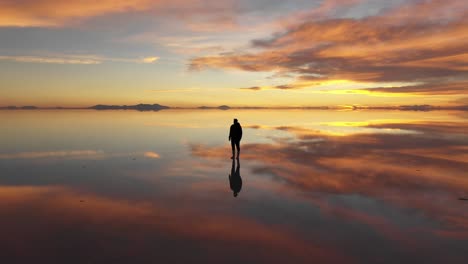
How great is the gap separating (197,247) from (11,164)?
530 inches

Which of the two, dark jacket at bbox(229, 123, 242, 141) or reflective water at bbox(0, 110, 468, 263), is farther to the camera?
dark jacket at bbox(229, 123, 242, 141)

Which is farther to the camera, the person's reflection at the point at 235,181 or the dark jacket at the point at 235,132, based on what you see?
the dark jacket at the point at 235,132

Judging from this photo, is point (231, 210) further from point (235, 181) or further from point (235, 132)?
point (235, 132)

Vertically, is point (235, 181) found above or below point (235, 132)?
below

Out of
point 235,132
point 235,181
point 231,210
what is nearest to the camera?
point 231,210

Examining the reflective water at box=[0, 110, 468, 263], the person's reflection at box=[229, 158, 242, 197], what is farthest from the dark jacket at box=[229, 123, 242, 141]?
the person's reflection at box=[229, 158, 242, 197]

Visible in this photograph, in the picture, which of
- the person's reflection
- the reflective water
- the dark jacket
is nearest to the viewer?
the reflective water

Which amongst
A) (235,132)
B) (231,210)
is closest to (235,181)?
(231,210)

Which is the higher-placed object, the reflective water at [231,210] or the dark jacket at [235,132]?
the dark jacket at [235,132]

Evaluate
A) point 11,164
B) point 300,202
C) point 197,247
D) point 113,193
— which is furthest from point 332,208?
point 11,164

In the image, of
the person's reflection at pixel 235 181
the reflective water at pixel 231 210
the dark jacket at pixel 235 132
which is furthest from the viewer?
the dark jacket at pixel 235 132

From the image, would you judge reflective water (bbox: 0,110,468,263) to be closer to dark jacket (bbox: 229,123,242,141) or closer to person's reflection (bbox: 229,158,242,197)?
person's reflection (bbox: 229,158,242,197)

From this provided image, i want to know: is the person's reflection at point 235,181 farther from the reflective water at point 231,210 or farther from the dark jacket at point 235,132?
the dark jacket at point 235,132

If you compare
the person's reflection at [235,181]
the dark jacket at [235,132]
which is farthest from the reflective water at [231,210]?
the dark jacket at [235,132]
